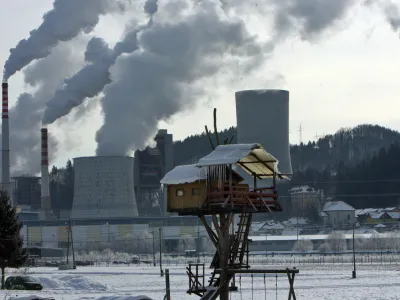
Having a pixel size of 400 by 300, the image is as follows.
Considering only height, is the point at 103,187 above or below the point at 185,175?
above

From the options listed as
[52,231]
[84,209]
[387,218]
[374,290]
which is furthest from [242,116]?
[387,218]

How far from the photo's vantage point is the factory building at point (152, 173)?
102 m

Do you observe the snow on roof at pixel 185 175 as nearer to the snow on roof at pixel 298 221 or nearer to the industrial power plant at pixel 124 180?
the industrial power plant at pixel 124 180

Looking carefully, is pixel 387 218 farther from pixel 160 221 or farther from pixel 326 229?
pixel 160 221

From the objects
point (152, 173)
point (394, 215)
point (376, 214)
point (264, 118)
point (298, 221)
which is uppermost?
point (264, 118)

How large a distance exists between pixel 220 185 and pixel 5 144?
2580 inches

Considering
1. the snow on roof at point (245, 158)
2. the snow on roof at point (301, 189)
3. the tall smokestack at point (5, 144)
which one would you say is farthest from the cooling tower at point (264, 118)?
the snow on roof at point (301, 189)

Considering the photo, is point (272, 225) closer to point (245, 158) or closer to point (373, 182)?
point (373, 182)

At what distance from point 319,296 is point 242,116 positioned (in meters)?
43.2

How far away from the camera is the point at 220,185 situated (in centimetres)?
1973

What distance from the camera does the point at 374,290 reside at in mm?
31812

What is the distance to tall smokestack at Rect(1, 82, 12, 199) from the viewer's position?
265ft

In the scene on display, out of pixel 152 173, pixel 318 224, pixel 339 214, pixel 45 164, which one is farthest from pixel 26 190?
pixel 339 214

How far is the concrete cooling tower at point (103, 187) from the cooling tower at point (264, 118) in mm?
10021
